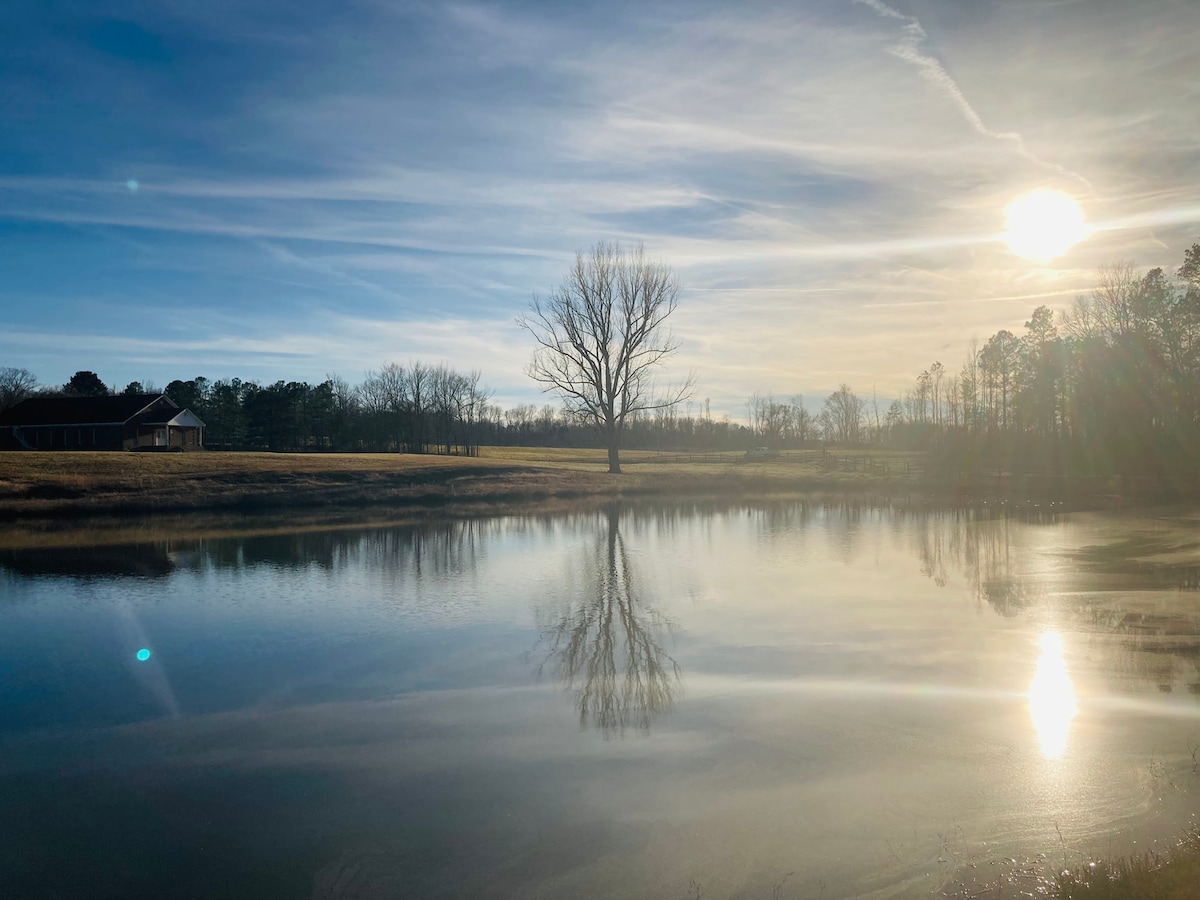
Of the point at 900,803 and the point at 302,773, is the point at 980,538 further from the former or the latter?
the point at 302,773

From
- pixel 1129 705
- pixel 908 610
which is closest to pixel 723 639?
pixel 908 610

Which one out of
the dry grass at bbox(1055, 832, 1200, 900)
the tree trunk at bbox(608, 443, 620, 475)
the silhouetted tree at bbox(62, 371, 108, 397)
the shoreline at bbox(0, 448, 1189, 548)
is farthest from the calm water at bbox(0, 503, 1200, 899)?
the silhouetted tree at bbox(62, 371, 108, 397)

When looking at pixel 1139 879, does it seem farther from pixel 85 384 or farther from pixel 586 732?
pixel 85 384

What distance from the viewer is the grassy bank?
31625 millimetres

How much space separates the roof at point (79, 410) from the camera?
5581 centimetres

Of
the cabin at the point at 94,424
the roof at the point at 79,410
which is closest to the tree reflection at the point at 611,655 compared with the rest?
the cabin at the point at 94,424

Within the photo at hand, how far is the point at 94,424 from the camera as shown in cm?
5556

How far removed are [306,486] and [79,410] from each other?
1235 inches

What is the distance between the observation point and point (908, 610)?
14.1 m

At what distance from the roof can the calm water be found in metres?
44.8

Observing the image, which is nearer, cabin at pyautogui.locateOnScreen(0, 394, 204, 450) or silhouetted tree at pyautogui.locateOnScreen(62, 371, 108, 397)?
cabin at pyautogui.locateOnScreen(0, 394, 204, 450)

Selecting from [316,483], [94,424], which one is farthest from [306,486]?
[94,424]

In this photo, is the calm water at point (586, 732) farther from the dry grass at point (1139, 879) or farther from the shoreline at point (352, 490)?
the shoreline at point (352, 490)

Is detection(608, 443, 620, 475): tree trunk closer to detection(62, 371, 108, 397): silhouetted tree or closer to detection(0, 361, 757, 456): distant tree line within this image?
detection(0, 361, 757, 456): distant tree line
